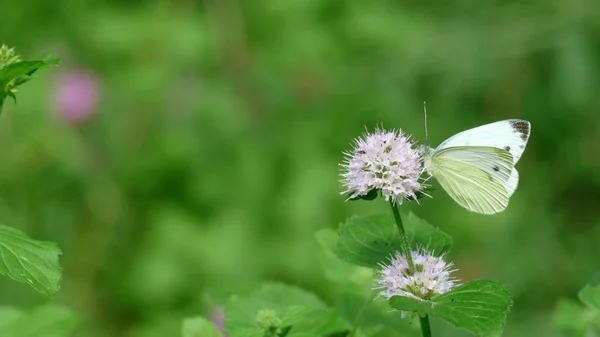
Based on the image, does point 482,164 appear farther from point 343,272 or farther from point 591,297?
point 591,297

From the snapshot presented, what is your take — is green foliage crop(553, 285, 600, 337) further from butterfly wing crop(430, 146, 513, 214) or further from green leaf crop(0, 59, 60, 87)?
green leaf crop(0, 59, 60, 87)

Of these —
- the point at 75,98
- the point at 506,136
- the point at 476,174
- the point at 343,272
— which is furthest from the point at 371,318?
the point at 75,98

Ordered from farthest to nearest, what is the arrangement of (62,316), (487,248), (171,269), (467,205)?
(487,248), (171,269), (467,205), (62,316)

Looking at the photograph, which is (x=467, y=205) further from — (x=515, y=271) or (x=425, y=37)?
(x=425, y=37)

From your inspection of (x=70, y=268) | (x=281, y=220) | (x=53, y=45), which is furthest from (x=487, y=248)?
(x=53, y=45)

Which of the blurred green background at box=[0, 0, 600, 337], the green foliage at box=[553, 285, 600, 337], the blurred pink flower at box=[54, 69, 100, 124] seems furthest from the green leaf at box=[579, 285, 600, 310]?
the blurred pink flower at box=[54, 69, 100, 124]

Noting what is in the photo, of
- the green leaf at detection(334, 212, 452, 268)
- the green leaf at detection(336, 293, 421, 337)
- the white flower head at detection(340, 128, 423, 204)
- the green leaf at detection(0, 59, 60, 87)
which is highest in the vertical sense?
the green leaf at detection(0, 59, 60, 87)
